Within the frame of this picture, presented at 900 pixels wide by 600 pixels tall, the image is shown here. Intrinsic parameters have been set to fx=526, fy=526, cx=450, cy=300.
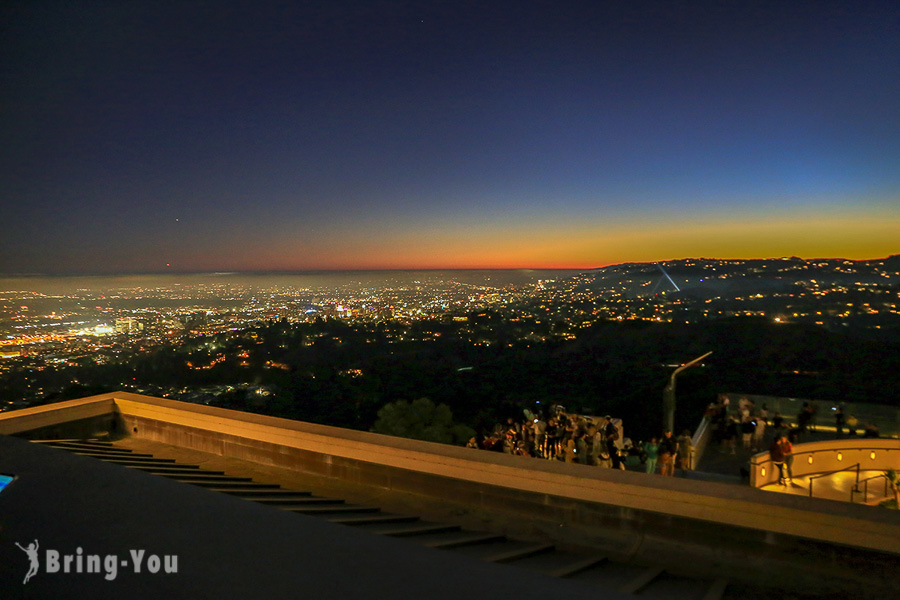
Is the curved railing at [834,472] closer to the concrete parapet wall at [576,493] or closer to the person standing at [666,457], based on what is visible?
the person standing at [666,457]

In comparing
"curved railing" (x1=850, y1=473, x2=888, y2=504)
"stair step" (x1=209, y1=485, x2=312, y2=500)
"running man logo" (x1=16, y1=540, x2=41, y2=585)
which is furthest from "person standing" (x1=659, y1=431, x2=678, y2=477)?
"running man logo" (x1=16, y1=540, x2=41, y2=585)

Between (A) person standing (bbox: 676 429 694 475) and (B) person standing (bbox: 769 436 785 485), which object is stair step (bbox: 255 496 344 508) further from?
(B) person standing (bbox: 769 436 785 485)

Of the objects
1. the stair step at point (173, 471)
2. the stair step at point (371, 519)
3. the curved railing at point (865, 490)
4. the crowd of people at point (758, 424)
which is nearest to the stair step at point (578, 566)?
the stair step at point (371, 519)

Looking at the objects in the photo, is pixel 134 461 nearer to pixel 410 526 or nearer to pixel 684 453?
pixel 410 526

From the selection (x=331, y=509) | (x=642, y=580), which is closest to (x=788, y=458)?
(x=642, y=580)

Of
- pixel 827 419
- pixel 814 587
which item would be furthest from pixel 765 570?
pixel 827 419
